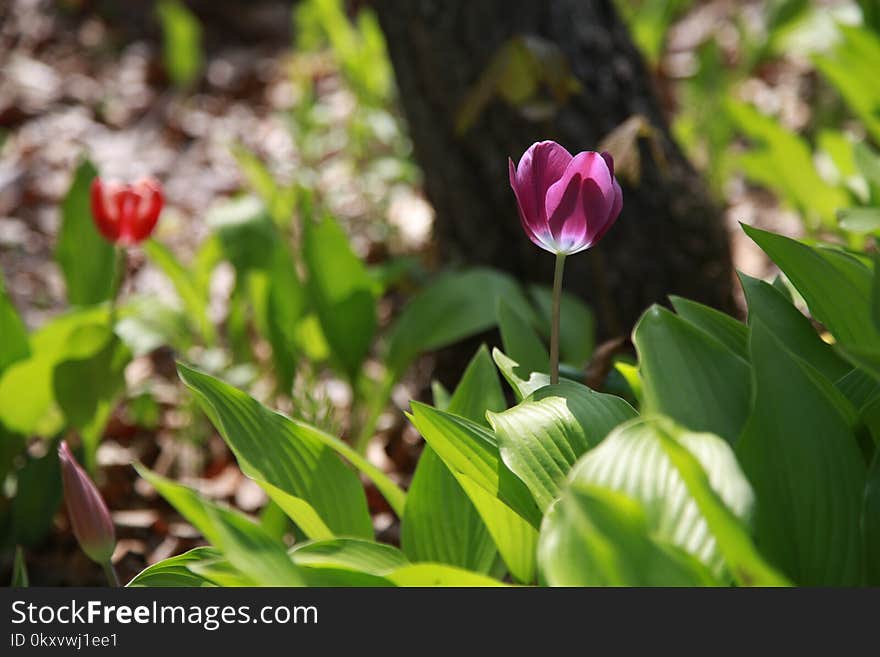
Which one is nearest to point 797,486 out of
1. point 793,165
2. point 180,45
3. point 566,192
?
point 566,192

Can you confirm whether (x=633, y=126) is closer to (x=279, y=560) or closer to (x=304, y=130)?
(x=279, y=560)

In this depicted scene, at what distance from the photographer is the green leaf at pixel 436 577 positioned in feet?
3.45

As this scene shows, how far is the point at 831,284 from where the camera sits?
125 cm

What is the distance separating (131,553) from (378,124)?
2.20 m

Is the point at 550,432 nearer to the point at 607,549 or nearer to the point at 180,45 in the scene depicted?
the point at 607,549

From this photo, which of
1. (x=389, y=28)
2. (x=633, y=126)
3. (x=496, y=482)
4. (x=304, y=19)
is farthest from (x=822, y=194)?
(x=304, y=19)

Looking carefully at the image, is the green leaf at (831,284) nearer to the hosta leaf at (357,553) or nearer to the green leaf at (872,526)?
the green leaf at (872,526)

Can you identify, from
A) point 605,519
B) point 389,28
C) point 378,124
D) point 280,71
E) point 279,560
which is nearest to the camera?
point 605,519

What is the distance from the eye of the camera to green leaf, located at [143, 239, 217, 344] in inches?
97.7

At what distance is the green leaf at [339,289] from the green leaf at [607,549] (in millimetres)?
1417

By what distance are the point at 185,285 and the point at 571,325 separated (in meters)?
1.01

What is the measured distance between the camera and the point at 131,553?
2.03m

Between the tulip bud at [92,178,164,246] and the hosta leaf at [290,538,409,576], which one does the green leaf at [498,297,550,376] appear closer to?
the hosta leaf at [290,538,409,576]

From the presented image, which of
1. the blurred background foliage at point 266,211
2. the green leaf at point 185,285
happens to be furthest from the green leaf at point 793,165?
the green leaf at point 185,285
